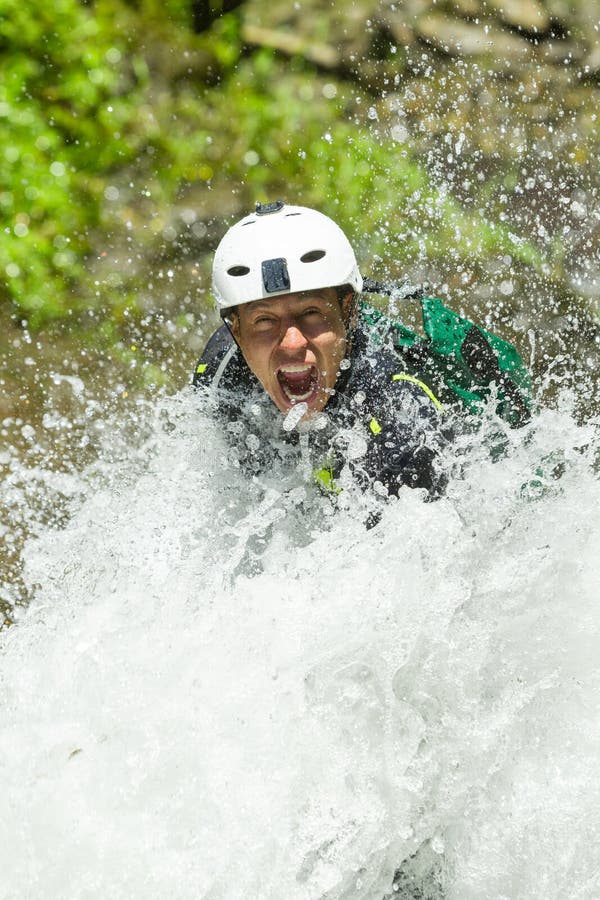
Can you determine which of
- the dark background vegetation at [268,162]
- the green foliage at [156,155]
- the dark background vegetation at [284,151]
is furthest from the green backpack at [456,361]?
the green foliage at [156,155]

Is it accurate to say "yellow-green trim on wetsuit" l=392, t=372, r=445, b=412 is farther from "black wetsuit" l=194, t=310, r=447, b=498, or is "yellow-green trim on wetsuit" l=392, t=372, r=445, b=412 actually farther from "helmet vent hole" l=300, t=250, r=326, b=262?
"helmet vent hole" l=300, t=250, r=326, b=262

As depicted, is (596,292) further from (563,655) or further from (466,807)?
(466,807)

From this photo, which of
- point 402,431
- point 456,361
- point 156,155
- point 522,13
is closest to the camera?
point 402,431

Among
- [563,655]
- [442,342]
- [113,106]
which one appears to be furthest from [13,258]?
[563,655]

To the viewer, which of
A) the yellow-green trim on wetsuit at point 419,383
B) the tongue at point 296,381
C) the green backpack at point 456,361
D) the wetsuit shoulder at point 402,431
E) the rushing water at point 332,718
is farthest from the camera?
the green backpack at point 456,361

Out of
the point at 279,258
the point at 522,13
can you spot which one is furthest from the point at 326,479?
the point at 522,13

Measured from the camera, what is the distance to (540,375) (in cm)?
525

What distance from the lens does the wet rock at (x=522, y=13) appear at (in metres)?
6.34

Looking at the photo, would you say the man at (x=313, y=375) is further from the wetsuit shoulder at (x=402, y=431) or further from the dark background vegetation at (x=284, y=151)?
the dark background vegetation at (x=284, y=151)

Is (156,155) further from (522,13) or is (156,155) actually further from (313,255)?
(313,255)

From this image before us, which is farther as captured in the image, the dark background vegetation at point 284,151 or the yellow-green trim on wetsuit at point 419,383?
the dark background vegetation at point 284,151

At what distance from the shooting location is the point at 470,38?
6414 mm

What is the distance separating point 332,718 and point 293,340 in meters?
1.16

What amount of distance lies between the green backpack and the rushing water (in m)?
0.33
